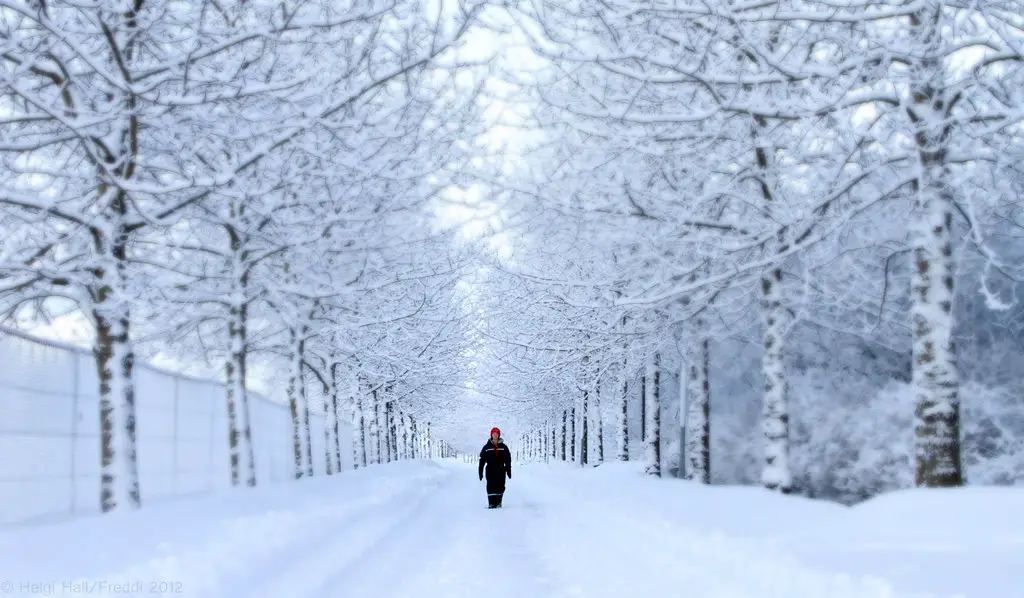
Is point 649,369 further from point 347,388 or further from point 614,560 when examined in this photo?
point 347,388

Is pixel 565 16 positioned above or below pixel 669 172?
above

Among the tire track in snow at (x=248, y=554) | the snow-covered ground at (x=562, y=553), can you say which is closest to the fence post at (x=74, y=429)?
the snow-covered ground at (x=562, y=553)

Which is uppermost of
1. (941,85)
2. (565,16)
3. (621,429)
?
(565,16)

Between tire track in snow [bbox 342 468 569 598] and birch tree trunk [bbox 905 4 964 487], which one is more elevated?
birch tree trunk [bbox 905 4 964 487]

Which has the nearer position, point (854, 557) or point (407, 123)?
point (854, 557)

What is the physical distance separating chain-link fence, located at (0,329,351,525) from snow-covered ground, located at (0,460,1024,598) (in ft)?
5.37

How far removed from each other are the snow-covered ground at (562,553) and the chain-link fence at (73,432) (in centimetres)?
164

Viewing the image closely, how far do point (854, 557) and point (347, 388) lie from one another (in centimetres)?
3392

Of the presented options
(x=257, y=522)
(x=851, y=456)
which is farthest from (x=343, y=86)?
(x=851, y=456)

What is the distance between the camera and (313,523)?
12.1 meters

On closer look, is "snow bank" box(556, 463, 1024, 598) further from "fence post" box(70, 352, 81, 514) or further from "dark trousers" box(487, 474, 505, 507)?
"fence post" box(70, 352, 81, 514)

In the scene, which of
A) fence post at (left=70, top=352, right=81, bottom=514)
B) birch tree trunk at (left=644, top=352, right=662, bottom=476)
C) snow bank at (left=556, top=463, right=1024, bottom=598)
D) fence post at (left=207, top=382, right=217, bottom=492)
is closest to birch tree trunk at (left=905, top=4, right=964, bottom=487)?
snow bank at (left=556, top=463, right=1024, bottom=598)

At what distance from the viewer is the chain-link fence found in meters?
11.8

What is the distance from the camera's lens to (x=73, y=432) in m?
13.4
